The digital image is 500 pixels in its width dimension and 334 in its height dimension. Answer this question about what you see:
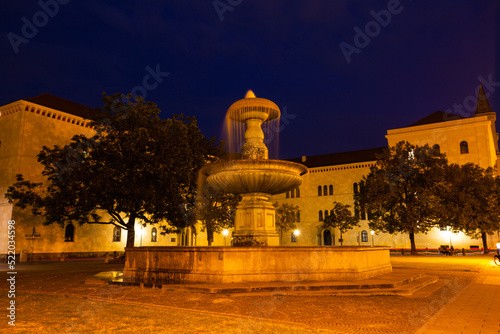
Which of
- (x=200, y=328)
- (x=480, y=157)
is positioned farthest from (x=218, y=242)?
(x=200, y=328)

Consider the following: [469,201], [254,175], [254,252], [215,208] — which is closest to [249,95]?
[254,175]

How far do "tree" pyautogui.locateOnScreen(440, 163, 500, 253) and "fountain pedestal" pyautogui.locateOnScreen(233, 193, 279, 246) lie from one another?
79.5 feet

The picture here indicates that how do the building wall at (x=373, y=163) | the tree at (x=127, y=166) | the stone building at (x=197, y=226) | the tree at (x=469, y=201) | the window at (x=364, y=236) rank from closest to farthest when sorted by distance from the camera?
the tree at (x=127, y=166) < the stone building at (x=197, y=226) < the tree at (x=469, y=201) < the building wall at (x=373, y=163) < the window at (x=364, y=236)

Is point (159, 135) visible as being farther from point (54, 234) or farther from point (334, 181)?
point (334, 181)

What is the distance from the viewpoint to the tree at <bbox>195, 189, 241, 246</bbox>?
95.3ft

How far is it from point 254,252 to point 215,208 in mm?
20856

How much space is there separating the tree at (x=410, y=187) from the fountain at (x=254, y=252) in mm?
21650

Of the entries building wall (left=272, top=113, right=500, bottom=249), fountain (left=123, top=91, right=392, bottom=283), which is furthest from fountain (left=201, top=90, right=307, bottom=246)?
building wall (left=272, top=113, right=500, bottom=249)

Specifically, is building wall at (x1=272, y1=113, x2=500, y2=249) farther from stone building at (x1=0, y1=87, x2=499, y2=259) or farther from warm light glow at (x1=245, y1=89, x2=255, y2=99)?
warm light glow at (x1=245, y1=89, x2=255, y2=99)

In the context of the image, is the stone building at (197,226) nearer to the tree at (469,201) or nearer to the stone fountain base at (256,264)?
the tree at (469,201)

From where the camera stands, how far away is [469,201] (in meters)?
32.3

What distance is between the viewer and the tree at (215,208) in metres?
29.1

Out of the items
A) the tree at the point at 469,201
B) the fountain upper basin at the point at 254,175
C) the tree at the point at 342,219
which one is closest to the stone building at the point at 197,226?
the tree at the point at 342,219

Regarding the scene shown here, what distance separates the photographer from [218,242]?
51.8 metres
